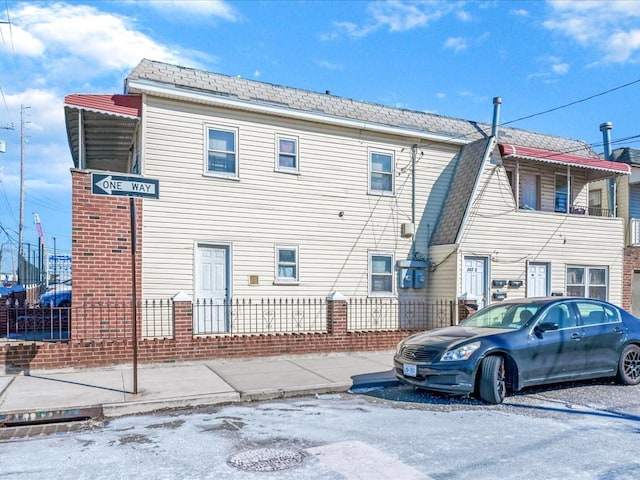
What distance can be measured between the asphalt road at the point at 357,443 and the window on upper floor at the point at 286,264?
5.32 metres

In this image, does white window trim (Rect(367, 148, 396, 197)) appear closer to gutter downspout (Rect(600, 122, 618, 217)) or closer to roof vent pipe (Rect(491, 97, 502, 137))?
roof vent pipe (Rect(491, 97, 502, 137))

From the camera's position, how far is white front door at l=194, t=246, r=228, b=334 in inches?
462

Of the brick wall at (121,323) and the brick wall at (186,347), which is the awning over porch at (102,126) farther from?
the brick wall at (186,347)

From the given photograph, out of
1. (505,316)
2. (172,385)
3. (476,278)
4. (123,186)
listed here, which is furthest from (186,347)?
(476,278)

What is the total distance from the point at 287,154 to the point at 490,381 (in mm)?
7541

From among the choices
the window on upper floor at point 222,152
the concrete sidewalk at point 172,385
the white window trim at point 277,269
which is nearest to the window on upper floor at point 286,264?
the white window trim at point 277,269

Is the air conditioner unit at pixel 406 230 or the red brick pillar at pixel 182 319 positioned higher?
the air conditioner unit at pixel 406 230

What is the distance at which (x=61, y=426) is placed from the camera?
635 cm

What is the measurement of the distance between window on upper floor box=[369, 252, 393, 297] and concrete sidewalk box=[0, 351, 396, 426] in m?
3.29

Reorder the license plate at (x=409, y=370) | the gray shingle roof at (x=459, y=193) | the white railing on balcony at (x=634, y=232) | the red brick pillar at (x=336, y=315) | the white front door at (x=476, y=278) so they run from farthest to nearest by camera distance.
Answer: the white railing on balcony at (x=634, y=232), the white front door at (x=476, y=278), the gray shingle roof at (x=459, y=193), the red brick pillar at (x=336, y=315), the license plate at (x=409, y=370)

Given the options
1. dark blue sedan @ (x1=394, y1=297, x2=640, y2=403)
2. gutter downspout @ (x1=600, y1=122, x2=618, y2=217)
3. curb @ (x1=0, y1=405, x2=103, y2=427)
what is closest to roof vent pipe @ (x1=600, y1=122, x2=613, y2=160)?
gutter downspout @ (x1=600, y1=122, x2=618, y2=217)

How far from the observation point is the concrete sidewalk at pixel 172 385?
6.85 meters

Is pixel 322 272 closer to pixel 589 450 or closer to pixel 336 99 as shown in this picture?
pixel 336 99

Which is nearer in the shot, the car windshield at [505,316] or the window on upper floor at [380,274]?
the car windshield at [505,316]
